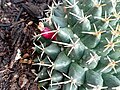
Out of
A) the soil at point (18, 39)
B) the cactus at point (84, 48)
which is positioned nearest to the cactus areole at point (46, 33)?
the cactus at point (84, 48)

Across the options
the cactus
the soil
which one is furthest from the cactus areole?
the soil

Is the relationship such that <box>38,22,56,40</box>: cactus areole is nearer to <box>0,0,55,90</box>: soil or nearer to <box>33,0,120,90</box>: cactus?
<box>33,0,120,90</box>: cactus

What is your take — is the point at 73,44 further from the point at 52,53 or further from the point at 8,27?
the point at 8,27

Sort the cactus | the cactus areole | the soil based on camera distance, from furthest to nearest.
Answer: the soil < the cactus areole < the cactus

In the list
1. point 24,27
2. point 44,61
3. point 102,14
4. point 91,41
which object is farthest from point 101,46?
point 24,27

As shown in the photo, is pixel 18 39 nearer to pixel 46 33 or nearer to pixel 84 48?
pixel 46 33

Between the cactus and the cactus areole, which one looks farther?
the cactus areole

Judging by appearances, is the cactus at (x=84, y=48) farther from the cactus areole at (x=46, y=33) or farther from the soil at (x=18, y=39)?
the soil at (x=18, y=39)
